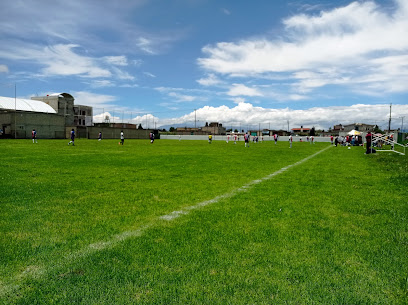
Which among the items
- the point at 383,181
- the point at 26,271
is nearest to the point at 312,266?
the point at 26,271

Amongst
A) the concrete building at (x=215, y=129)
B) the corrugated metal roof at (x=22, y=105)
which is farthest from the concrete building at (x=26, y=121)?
the concrete building at (x=215, y=129)

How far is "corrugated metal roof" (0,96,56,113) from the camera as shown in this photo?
60.3 metres

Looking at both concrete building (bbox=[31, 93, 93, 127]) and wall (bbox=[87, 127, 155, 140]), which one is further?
concrete building (bbox=[31, 93, 93, 127])

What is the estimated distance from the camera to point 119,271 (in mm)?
3236

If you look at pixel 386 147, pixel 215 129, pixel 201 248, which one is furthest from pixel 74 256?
pixel 215 129

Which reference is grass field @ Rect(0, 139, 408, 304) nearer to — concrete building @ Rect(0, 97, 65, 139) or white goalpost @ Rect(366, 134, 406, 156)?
white goalpost @ Rect(366, 134, 406, 156)

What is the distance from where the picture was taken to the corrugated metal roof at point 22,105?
60.3 metres

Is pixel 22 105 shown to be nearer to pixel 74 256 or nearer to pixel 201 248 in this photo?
pixel 74 256

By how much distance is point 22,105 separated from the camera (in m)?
63.6

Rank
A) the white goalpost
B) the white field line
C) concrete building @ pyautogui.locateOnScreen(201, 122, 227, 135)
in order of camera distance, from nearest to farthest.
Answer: the white field line
the white goalpost
concrete building @ pyautogui.locateOnScreen(201, 122, 227, 135)

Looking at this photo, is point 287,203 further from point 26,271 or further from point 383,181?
point 383,181

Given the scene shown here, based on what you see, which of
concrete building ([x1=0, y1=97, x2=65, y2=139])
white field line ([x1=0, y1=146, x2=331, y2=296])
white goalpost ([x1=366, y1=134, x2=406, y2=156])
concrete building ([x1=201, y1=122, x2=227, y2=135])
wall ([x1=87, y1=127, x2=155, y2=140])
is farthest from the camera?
concrete building ([x1=201, y1=122, x2=227, y2=135])

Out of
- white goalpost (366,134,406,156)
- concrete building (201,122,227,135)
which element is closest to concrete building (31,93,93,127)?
white goalpost (366,134,406,156)

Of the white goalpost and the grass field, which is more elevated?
the white goalpost
